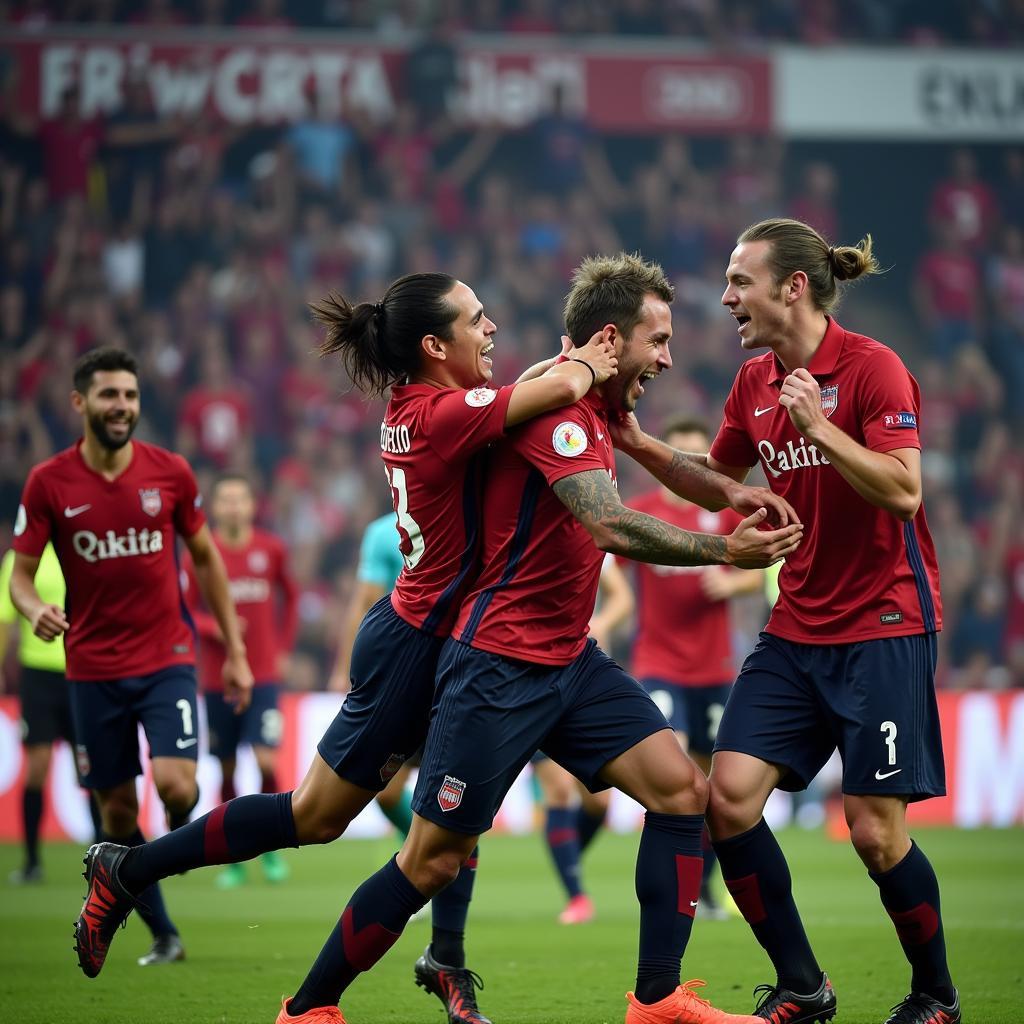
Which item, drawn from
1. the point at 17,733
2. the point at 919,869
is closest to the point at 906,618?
the point at 919,869

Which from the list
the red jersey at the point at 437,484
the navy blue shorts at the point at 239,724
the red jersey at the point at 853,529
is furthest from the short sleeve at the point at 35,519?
the navy blue shorts at the point at 239,724

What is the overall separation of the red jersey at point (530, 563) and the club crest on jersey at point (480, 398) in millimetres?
146

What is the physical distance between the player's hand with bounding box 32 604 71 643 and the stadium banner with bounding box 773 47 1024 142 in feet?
54.7

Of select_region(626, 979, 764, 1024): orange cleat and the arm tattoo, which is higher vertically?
the arm tattoo

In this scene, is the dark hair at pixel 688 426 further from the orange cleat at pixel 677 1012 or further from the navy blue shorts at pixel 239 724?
the orange cleat at pixel 677 1012

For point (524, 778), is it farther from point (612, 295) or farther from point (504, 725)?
point (612, 295)

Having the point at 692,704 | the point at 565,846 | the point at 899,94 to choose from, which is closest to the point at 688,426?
the point at 692,704

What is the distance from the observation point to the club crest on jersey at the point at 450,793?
5055 mm

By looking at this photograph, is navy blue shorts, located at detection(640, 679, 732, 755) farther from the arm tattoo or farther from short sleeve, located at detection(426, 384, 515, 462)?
short sleeve, located at detection(426, 384, 515, 462)

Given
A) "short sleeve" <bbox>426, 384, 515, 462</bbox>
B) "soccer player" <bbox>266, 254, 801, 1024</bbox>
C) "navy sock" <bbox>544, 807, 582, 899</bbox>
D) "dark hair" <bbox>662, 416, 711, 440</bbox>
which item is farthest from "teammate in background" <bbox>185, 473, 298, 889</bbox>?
"short sleeve" <bbox>426, 384, 515, 462</bbox>

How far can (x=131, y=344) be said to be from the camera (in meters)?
18.2

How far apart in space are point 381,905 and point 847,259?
8.88ft

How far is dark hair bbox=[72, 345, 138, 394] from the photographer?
759 cm

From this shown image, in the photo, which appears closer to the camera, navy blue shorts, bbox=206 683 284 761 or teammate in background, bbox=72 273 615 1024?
teammate in background, bbox=72 273 615 1024
